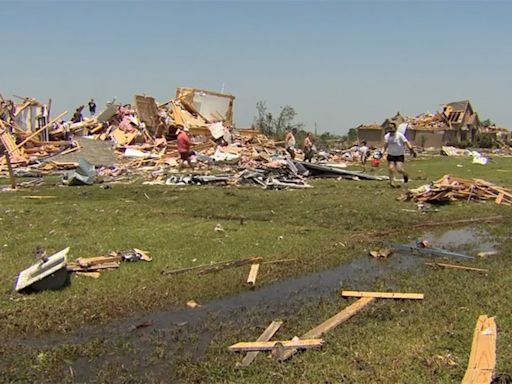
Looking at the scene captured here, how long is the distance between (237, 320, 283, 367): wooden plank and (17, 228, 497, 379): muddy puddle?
0.21 metres

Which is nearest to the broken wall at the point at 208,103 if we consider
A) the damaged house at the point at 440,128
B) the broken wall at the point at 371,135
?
the damaged house at the point at 440,128

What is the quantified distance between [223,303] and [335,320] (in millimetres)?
1352

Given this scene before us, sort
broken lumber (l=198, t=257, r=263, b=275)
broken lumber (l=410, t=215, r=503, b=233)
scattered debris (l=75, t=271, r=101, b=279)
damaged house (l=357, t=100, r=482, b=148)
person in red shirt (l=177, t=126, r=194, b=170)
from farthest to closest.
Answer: damaged house (l=357, t=100, r=482, b=148)
person in red shirt (l=177, t=126, r=194, b=170)
broken lumber (l=410, t=215, r=503, b=233)
broken lumber (l=198, t=257, r=263, b=275)
scattered debris (l=75, t=271, r=101, b=279)

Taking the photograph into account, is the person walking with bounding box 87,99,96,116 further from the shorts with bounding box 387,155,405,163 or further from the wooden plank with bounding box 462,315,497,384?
the wooden plank with bounding box 462,315,497,384

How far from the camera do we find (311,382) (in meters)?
3.88

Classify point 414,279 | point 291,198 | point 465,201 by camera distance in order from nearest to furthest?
1. point 414,279
2. point 465,201
3. point 291,198

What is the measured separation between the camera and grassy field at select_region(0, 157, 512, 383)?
13.7ft

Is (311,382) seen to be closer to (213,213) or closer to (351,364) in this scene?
(351,364)

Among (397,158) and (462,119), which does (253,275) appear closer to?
(397,158)

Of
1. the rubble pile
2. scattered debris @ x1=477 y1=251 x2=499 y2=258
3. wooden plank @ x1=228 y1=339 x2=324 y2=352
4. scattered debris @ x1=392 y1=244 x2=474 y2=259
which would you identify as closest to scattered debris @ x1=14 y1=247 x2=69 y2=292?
wooden plank @ x1=228 y1=339 x2=324 y2=352

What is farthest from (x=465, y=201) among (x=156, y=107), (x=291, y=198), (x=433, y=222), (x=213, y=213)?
(x=156, y=107)

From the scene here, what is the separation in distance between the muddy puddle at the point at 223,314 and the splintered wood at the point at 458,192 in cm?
509

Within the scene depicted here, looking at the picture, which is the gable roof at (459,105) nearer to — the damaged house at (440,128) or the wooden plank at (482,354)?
the damaged house at (440,128)

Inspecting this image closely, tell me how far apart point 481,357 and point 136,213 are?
8.33 meters
